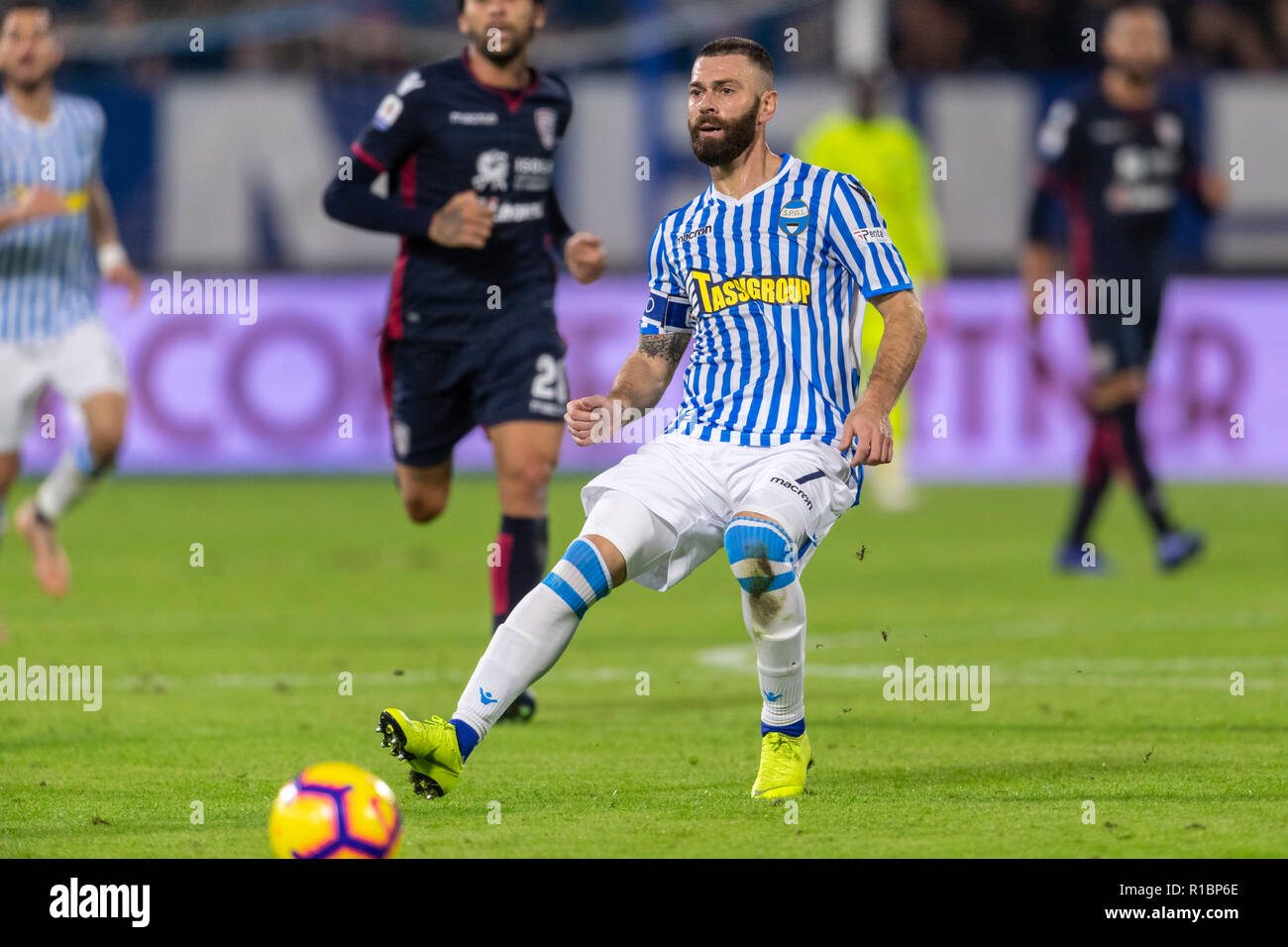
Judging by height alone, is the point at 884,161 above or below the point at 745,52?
above

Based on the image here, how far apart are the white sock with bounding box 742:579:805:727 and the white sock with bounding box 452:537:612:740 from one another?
37cm

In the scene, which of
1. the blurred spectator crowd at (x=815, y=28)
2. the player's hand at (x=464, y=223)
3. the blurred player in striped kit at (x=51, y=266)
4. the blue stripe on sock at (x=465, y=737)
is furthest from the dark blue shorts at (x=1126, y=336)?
the blurred spectator crowd at (x=815, y=28)

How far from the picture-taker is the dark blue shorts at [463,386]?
7051 mm

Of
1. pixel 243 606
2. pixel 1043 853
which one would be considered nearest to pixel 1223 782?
pixel 1043 853

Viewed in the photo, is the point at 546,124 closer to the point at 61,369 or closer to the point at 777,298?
the point at 777,298

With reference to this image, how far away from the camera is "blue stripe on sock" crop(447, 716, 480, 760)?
200 inches

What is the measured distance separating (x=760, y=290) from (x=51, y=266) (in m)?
5.11

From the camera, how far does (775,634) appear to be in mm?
5305

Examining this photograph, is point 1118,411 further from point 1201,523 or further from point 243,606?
point 243,606

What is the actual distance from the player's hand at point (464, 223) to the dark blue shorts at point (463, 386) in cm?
44

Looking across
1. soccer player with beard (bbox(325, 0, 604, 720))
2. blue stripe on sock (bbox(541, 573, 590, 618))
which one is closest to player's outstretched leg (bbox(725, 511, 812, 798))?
blue stripe on sock (bbox(541, 573, 590, 618))

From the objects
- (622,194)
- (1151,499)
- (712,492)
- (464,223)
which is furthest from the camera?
(622,194)

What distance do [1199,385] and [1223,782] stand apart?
11.8 meters

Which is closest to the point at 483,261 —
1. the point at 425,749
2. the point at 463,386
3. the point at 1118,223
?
the point at 463,386
